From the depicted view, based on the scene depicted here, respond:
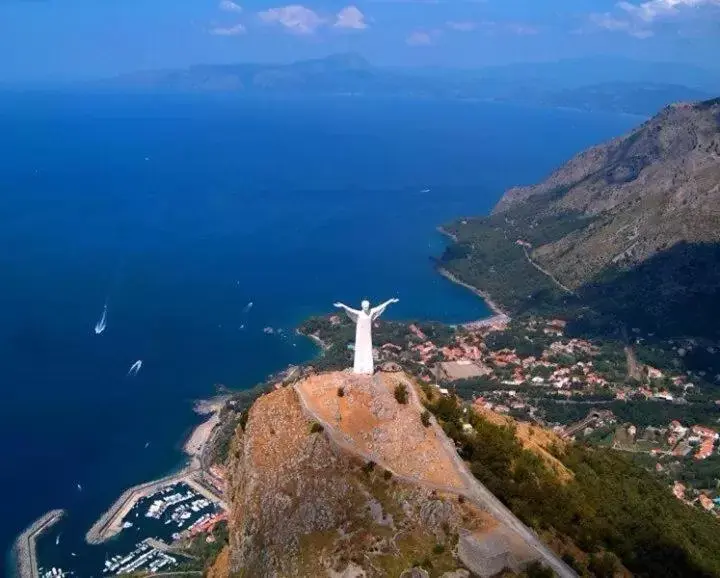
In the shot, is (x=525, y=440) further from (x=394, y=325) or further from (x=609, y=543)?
(x=394, y=325)

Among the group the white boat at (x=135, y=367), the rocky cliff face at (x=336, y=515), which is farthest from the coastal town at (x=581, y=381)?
the rocky cliff face at (x=336, y=515)

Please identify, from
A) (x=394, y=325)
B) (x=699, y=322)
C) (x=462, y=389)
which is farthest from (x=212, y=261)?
(x=699, y=322)

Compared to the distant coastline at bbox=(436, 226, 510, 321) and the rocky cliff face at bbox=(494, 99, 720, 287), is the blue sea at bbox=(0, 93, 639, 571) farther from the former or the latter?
the rocky cliff face at bbox=(494, 99, 720, 287)

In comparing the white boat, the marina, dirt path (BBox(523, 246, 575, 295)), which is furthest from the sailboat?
dirt path (BBox(523, 246, 575, 295))

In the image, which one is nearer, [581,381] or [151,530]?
[151,530]

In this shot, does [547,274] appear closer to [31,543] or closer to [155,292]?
[155,292]

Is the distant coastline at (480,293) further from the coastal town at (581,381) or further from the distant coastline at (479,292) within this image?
the coastal town at (581,381)

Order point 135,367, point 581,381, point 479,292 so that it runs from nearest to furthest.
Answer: point 581,381 → point 135,367 → point 479,292

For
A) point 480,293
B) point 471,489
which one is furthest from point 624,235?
point 471,489
